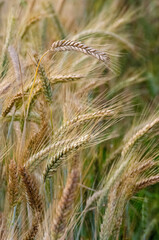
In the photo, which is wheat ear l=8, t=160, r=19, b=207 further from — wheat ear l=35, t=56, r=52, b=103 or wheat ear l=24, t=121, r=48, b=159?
wheat ear l=35, t=56, r=52, b=103

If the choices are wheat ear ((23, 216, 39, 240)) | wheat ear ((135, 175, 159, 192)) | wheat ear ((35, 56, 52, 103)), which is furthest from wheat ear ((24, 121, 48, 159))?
wheat ear ((135, 175, 159, 192))

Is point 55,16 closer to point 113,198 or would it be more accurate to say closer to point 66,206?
point 113,198

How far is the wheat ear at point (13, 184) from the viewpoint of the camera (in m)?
1.07

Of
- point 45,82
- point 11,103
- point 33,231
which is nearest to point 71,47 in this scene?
point 45,82

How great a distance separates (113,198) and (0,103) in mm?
557

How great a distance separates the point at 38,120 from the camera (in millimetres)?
1391

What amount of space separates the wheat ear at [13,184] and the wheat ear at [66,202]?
0.26 m

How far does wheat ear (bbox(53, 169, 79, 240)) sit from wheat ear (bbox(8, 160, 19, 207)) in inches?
10.1

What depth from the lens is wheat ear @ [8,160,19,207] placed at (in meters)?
1.07

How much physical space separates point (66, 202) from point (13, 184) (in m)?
0.34

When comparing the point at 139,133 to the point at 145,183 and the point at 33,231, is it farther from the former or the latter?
the point at 33,231

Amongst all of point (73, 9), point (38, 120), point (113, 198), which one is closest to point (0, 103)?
point (38, 120)

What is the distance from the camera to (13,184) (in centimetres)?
108

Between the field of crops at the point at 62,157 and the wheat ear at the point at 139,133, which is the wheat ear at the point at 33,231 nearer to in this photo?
the field of crops at the point at 62,157
